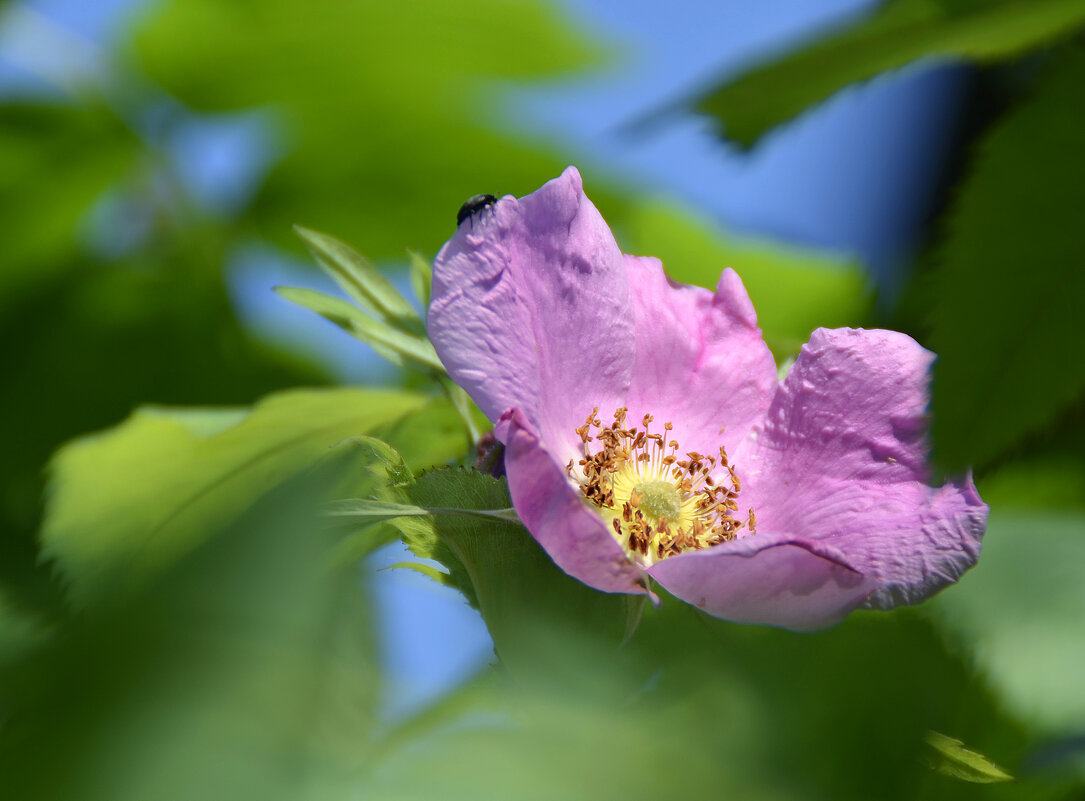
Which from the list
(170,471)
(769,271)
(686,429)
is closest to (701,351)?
(686,429)

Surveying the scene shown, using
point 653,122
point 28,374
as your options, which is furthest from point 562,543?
point 28,374

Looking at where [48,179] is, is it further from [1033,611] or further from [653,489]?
[1033,611]

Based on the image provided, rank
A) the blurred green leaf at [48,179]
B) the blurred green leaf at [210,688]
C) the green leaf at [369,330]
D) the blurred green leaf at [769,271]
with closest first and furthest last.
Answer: the blurred green leaf at [210,688], the green leaf at [369,330], the blurred green leaf at [769,271], the blurred green leaf at [48,179]

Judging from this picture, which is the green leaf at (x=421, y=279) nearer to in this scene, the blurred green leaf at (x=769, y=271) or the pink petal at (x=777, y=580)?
the pink petal at (x=777, y=580)

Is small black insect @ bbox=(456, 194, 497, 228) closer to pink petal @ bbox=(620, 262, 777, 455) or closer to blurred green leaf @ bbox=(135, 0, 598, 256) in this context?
pink petal @ bbox=(620, 262, 777, 455)

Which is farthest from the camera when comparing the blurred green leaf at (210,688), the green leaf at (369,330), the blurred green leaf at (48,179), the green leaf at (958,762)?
the blurred green leaf at (48,179)

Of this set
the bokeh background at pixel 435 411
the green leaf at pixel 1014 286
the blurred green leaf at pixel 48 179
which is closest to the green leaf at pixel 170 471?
the bokeh background at pixel 435 411

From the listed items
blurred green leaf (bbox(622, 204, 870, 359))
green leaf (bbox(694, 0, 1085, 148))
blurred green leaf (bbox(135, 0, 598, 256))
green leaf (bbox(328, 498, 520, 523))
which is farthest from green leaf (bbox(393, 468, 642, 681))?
blurred green leaf (bbox(135, 0, 598, 256))
